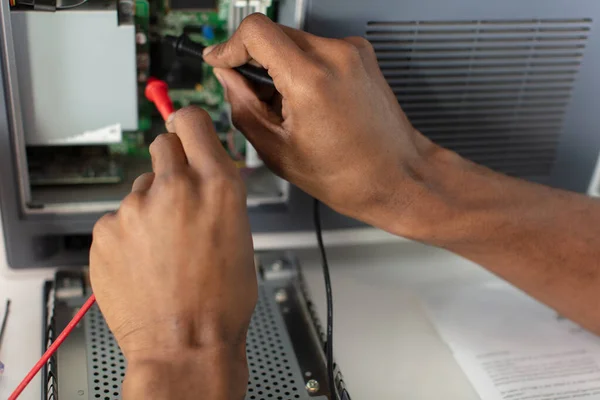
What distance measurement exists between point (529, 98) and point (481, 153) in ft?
0.39

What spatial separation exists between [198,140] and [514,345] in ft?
1.98

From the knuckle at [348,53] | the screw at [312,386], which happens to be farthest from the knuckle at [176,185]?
the screw at [312,386]

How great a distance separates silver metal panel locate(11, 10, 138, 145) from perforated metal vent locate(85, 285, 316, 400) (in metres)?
0.27

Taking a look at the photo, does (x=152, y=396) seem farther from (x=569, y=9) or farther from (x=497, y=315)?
(x=569, y=9)

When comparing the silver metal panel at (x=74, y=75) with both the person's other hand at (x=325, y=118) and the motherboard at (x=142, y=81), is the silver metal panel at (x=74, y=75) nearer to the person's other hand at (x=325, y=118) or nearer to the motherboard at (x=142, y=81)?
the motherboard at (x=142, y=81)

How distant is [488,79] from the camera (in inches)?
40.2

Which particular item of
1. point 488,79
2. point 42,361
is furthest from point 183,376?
point 488,79

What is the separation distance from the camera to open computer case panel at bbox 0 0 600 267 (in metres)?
0.89

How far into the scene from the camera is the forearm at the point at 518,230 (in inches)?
35.1

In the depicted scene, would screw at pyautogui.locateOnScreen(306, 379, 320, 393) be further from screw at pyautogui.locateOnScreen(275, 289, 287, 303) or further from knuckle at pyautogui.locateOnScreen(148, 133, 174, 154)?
knuckle at pyautogui.locateOnScreen(148, 133, 174, 154)

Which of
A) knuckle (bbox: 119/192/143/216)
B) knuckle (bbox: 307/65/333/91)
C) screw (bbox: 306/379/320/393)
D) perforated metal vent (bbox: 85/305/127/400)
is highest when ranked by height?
knuckle (bbox: 307/65/333/91)

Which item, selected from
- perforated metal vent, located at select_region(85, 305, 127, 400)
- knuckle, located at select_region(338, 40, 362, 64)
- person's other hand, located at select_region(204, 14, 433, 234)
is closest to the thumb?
person's other hand, located at select_region(204, 14, 433, 234)

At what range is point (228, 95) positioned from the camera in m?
0.86

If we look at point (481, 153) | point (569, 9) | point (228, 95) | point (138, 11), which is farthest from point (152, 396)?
point (569, 9)
